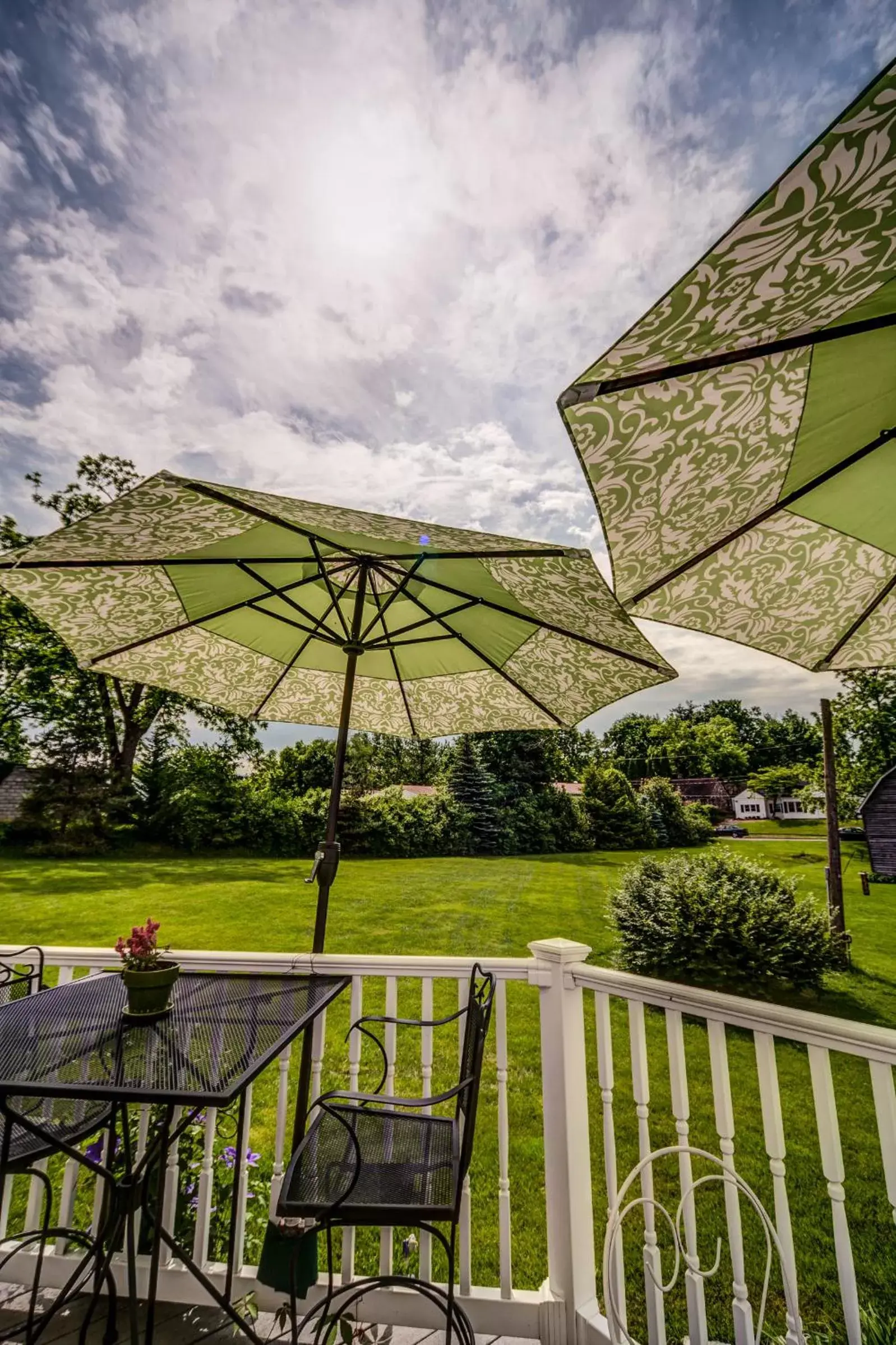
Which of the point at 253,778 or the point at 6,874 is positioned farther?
the point at 253,778

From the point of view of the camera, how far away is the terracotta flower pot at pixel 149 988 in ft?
5.41

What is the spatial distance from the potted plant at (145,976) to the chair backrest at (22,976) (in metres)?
0.51

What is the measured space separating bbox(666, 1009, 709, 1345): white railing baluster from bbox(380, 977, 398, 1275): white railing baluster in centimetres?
84

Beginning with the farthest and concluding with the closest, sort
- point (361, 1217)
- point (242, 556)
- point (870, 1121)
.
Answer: point (870, 1121)
point (242, 556)
point (361, 1217)

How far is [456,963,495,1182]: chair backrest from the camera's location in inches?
53.3

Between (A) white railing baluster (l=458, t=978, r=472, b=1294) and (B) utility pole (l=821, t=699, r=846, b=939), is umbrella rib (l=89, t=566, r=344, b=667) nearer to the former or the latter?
(A) white railing baluster (l=458, t=978, r=472, b=1294)

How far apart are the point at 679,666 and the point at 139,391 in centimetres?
437

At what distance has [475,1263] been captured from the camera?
284cm

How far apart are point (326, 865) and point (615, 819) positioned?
16.0m

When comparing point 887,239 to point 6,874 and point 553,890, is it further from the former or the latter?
point 6,874

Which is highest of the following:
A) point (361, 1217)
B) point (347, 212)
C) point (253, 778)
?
point (347, 212)

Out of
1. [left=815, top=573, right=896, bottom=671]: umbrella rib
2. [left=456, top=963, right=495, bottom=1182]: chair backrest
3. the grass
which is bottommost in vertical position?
the grass

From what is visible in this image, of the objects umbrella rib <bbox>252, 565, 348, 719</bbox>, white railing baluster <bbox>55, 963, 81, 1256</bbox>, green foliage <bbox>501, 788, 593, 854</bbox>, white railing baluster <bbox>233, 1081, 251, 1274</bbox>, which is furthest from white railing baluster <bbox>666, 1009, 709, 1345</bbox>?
green foliage <bbox>501, 788, 593, 854</bbox>

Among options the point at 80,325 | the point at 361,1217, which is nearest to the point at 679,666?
the point at 361,1217
